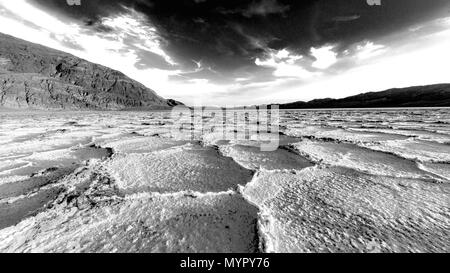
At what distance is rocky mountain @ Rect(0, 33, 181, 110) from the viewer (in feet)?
138

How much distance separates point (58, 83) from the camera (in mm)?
50906

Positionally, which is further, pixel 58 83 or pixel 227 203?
pixel 58 83

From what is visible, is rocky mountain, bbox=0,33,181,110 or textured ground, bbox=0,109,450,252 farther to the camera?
rocky mountain, bbox=0,33,181,110

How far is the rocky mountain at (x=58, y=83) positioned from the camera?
4197 cm

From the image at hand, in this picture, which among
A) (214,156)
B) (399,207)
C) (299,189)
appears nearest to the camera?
(399,207)

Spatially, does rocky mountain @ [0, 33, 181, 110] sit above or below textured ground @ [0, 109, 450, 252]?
above

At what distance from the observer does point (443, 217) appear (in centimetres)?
149

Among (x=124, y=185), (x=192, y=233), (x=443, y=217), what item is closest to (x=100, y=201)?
(x=124, y=185)

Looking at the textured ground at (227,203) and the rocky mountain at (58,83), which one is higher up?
the rocky mountain at (58,83)

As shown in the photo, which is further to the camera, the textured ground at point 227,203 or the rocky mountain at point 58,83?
the rocky mountain at point 58,83

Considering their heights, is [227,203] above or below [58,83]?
below

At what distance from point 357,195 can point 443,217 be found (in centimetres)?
51

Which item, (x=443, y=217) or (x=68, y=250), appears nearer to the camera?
(x=68, y=250)

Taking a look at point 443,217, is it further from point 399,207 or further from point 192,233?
point 192,233
